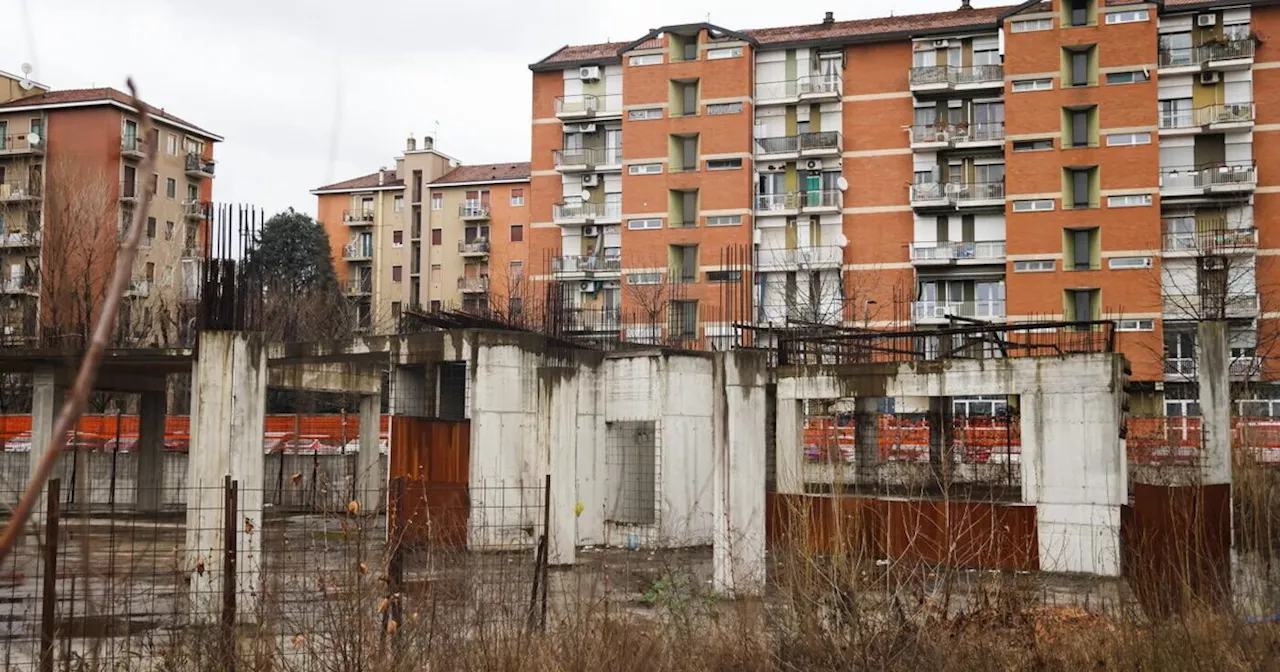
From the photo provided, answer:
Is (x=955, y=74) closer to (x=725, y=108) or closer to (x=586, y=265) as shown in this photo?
(x=725, y=108)

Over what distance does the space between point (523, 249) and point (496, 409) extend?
43.3 metres

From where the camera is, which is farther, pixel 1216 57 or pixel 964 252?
pixel 964 252

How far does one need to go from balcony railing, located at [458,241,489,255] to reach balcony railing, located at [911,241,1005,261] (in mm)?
24937

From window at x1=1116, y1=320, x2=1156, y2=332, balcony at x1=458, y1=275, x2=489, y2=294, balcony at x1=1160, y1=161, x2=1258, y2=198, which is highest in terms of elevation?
balcony at x1=1160, y1=161, x2=1258, y2=198

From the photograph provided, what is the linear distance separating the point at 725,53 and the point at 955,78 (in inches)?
364

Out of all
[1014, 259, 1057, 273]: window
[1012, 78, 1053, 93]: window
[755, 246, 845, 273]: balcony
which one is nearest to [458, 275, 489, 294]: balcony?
[755, 246, 845, 273]: balcony

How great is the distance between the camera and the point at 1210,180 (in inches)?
1713

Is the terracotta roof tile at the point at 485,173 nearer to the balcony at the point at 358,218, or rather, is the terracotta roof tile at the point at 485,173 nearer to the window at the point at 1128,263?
the balcony at the point at 358,218

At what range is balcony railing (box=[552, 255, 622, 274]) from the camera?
165 ft

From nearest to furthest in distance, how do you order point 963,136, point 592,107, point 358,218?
point 963,136 → point 592,107 → point 358,218

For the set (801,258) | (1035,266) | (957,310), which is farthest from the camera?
(801,258)

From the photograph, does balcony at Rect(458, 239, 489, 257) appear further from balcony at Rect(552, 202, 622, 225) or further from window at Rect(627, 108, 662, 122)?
window at Rect(627, 108, 662, 122)

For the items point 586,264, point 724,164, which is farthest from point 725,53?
point 586,264

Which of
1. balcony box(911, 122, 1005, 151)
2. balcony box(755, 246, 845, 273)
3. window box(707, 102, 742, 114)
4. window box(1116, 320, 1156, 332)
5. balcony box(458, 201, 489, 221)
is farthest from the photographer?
balcony box(458, 201, 489, 221)
